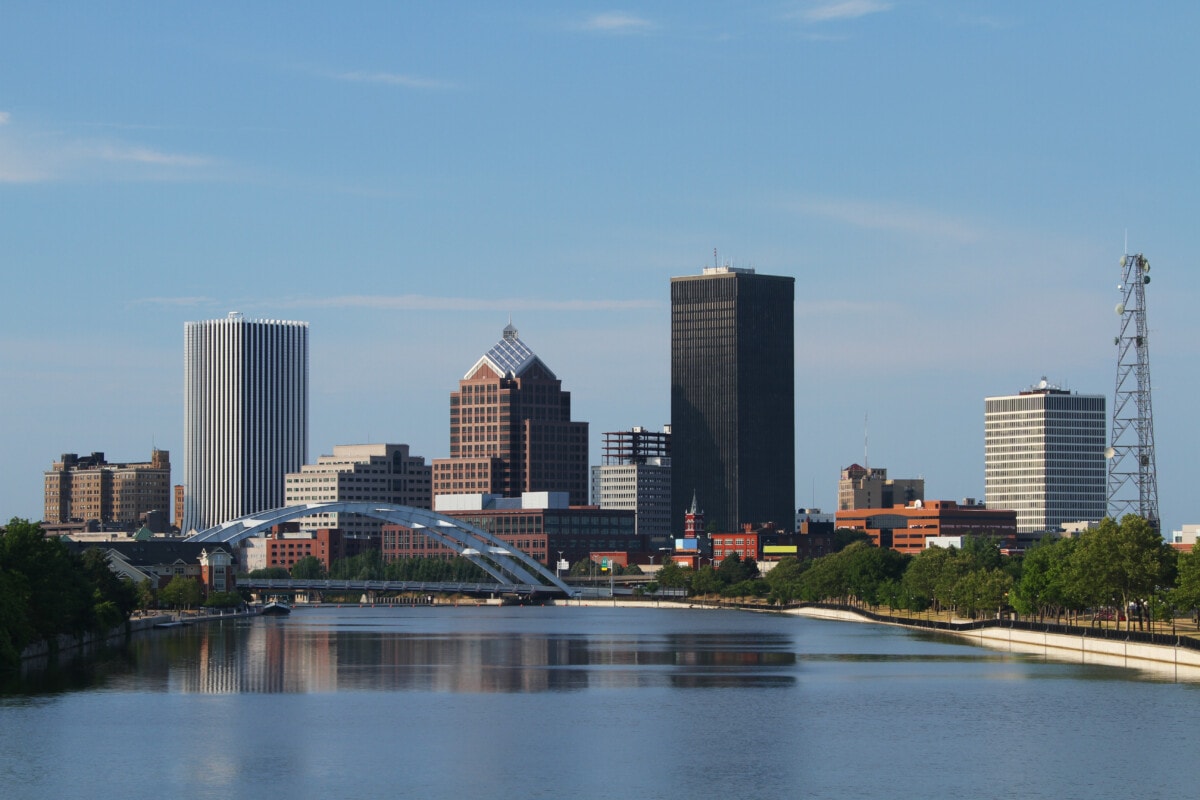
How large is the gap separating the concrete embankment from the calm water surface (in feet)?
8.65

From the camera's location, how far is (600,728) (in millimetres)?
81250

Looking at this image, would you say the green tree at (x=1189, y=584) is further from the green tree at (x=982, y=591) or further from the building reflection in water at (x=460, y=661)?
the green tree at (x=982, y=591)

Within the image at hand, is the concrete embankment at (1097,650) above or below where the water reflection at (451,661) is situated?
above

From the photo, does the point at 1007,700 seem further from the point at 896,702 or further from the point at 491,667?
the point at 491,667

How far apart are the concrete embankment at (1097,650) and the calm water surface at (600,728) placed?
2.64 m

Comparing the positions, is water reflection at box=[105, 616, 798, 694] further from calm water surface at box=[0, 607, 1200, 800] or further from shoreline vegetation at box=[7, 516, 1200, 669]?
shoreline vegetation at box=[7, 516, 1200, 669]

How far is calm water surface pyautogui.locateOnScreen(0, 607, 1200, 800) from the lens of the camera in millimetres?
65875

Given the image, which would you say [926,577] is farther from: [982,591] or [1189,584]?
[1189,584]

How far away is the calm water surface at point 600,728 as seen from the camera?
216 ft

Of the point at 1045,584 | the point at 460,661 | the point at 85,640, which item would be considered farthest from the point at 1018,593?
the point at 85,640

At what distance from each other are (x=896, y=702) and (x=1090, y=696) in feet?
29.4

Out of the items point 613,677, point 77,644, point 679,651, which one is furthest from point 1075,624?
point 77,644

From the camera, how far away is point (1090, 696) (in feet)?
301

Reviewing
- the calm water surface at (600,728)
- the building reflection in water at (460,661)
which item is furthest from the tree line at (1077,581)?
the building reflection in water at (460,661)
